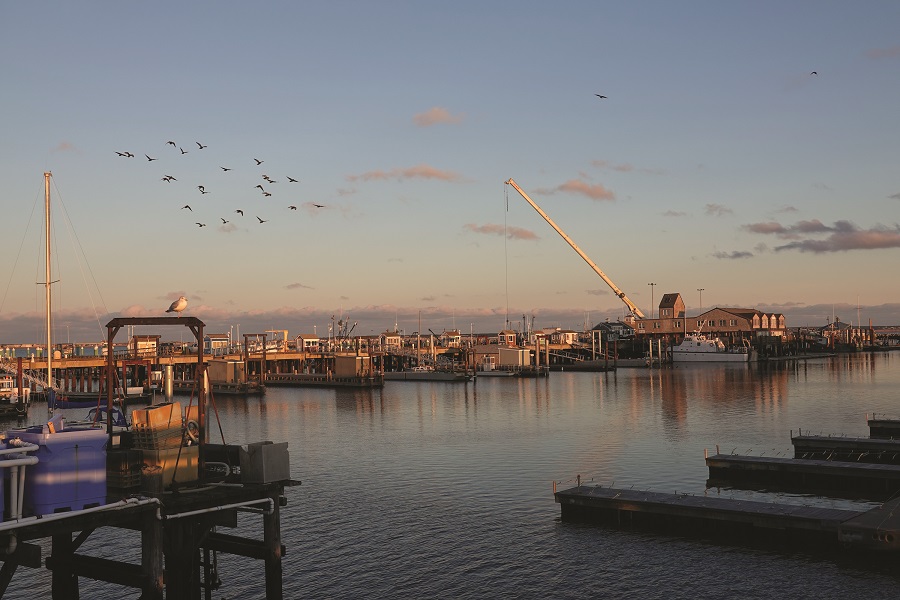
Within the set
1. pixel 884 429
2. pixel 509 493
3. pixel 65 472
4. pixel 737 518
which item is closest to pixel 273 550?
pixel 65 472

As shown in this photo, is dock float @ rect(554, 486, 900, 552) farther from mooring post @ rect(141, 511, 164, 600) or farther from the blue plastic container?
the blue plastic container

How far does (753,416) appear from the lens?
8875cm

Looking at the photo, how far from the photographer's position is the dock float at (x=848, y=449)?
57.9 meters

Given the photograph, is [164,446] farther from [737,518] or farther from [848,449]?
[848,449]

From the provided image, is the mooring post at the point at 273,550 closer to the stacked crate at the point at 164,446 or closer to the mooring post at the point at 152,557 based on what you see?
the stacked crate at the point at 164,446

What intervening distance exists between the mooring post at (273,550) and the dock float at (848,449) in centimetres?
4737

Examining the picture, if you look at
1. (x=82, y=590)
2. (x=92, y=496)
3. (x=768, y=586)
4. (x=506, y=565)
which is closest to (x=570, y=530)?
(x=506, y=565)

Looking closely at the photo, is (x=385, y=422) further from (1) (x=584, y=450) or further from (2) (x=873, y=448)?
(2) (x=873, y=448)

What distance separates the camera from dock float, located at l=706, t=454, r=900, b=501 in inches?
1946

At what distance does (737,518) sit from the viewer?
3794 cm

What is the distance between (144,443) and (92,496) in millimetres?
2748

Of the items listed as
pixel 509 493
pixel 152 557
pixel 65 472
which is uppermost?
pixel 65 472

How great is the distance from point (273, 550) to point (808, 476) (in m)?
39.7

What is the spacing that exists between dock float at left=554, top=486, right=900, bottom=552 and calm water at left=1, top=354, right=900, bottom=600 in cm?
123
